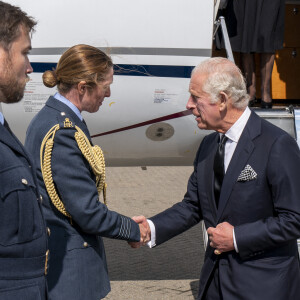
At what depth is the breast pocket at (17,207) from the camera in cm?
201

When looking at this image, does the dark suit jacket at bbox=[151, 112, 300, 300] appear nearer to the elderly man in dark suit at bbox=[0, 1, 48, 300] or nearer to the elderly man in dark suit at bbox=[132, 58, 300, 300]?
the elderly man in dark suit at bbox=[132, 58, 300, 300]

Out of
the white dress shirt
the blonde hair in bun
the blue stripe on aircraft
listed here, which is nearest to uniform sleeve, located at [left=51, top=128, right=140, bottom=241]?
the blonde hair in bun

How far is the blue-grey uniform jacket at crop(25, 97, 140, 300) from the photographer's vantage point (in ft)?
8.57

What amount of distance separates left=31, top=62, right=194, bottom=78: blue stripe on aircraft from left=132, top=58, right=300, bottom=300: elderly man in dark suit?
1.98 m

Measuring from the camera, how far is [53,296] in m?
2.75

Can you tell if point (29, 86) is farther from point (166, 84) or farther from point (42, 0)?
point (166, 84)

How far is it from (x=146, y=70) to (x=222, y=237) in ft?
7.83

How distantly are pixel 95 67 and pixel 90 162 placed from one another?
46 cm

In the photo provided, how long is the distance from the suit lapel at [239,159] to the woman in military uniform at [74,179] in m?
0.52

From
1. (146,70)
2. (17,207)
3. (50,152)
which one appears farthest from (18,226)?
(146,70)

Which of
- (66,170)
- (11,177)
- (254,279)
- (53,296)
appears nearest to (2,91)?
(11,177)

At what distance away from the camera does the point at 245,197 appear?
8.55 ft

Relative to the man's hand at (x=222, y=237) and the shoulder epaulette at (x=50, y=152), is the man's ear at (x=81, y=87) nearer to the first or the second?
the shoulder epaulette at (x=50, y=152)

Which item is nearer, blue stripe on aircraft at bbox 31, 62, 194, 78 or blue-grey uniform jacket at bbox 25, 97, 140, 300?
blue-grey uniform jacket at bbox 25, 97, 140, 300
